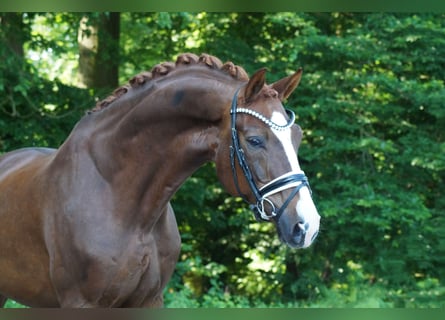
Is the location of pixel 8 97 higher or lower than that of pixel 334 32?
lower

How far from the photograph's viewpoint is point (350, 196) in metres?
8.86

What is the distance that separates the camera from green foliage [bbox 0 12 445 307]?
8.54m

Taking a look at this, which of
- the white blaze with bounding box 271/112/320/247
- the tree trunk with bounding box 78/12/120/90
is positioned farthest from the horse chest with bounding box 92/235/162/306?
the tree trunk with bounding box 78/12/120/90

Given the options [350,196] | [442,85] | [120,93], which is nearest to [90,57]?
[350,196]

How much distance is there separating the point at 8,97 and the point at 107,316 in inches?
323

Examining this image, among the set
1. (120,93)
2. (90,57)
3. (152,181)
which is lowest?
(90,57)

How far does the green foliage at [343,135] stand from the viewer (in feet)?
28.0

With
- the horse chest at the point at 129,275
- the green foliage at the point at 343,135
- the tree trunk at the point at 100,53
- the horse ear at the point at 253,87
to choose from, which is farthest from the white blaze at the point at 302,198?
the tree trunk at the point at 100,53

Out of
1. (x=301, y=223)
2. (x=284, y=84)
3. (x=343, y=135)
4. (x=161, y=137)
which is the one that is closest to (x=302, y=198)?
(x=301, y=223)

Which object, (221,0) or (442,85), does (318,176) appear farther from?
(221,0)

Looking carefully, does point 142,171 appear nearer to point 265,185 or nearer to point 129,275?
point 129,275

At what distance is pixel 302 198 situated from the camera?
2572 mm

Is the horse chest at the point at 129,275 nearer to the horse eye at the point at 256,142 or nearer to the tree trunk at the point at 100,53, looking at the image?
the horse eye at the point at 256,142

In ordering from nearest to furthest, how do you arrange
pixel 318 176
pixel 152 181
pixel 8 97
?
pixel 152 181
pixel 8 97
pixel 318 176
